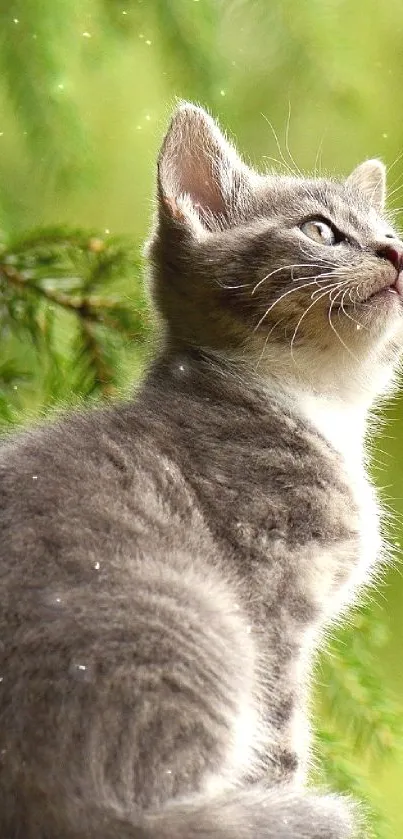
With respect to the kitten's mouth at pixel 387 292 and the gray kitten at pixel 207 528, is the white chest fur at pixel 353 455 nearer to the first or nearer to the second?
the gray kitten at pixel 207 528

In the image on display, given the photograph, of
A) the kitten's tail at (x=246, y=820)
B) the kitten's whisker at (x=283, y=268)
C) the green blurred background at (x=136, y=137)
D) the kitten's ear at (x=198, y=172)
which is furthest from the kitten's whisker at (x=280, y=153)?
the kitten's tail at (x=246, y=820)

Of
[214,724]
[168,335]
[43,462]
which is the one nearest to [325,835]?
[214,724]

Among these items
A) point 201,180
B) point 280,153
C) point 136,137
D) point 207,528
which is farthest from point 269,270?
point 136,137

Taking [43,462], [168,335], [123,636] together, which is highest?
[168,335]

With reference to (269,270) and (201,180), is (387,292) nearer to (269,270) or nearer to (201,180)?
(269,270)

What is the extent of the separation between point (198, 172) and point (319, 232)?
0.13 metres

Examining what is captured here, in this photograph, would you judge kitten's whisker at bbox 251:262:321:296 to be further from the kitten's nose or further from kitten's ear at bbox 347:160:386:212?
kitten's ear at bbox 347:160:386:212

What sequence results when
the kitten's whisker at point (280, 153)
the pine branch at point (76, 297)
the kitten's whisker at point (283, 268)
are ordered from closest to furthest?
the kitten's whisker at point (283, 268) → the pine branch at point (76, 297) → the kitten's whisker at point (280, 153)

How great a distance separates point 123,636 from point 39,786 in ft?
0.35

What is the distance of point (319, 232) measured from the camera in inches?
37.7

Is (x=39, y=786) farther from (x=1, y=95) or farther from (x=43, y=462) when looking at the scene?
(x=1, y=95)

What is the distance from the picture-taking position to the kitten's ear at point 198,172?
924 mm

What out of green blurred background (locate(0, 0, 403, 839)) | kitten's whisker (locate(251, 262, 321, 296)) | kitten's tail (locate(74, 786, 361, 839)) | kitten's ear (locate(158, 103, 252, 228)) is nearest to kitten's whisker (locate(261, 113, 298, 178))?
green blurred background (locate(0, 0, 403, 839))

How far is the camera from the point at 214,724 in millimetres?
673
